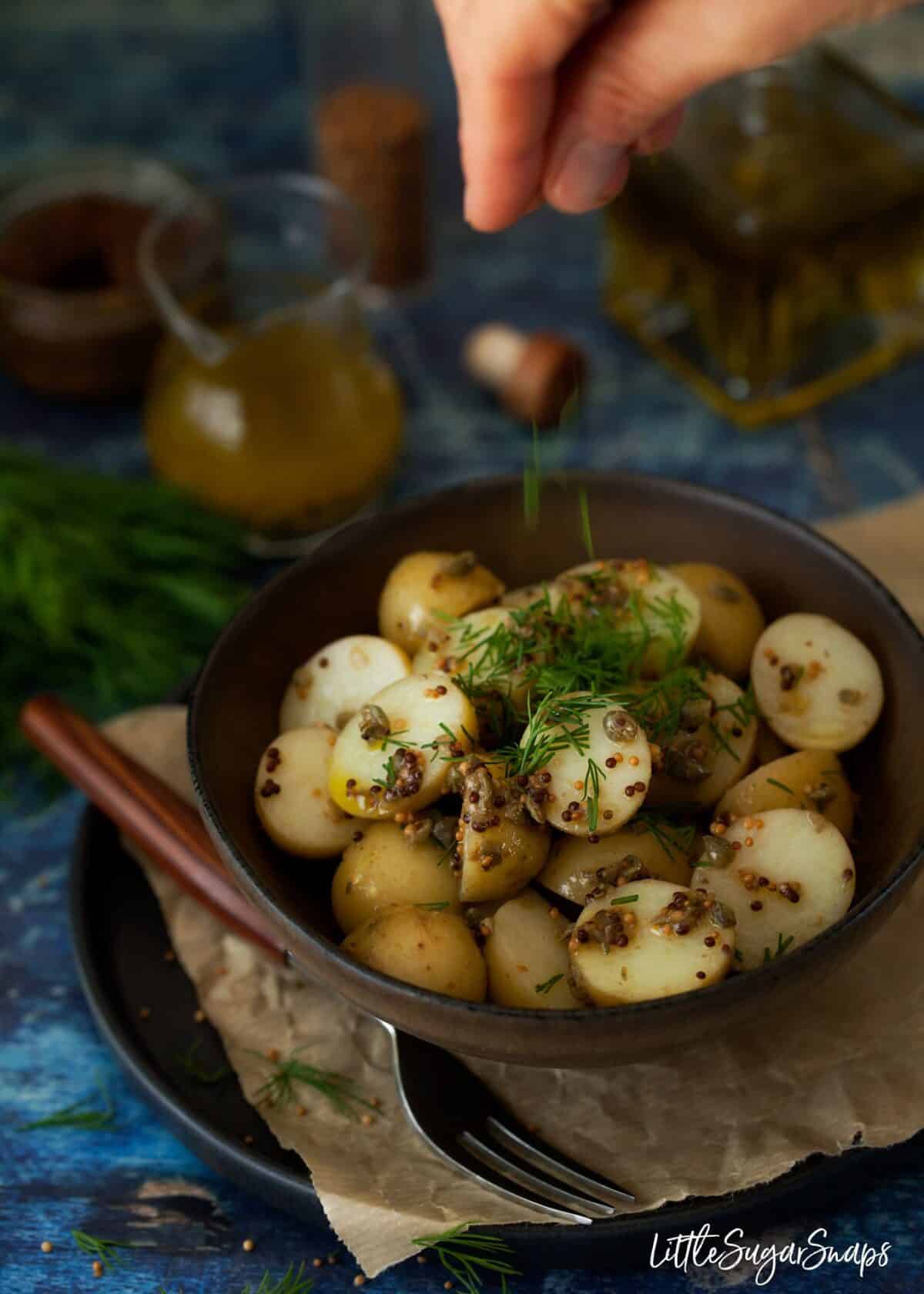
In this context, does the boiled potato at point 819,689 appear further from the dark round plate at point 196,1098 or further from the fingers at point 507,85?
the fingers at point 507,85

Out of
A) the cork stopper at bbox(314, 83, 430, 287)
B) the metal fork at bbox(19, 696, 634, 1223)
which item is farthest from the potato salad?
the cork stopper at bbox(314, 83, 430, 287)

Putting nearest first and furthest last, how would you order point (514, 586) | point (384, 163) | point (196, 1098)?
1. point (196, 1098)
2. point (514, 586)
3. point (384, 163)

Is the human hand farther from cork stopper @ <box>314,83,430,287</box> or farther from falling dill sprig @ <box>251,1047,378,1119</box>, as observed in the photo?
cork stopper @ <box>314,83,430,287</box>

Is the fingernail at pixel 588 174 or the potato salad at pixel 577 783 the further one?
the fingernail at pixel 588 174

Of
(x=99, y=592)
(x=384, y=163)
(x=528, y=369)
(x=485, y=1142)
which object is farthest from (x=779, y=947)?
(x=384, y=163)

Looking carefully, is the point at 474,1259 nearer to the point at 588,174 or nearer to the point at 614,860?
the point at 614,860

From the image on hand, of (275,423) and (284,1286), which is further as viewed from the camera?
(275,423)

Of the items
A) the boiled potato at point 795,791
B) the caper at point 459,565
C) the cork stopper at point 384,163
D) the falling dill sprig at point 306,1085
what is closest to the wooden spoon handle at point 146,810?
the falling dill sprig at point 306,1085
